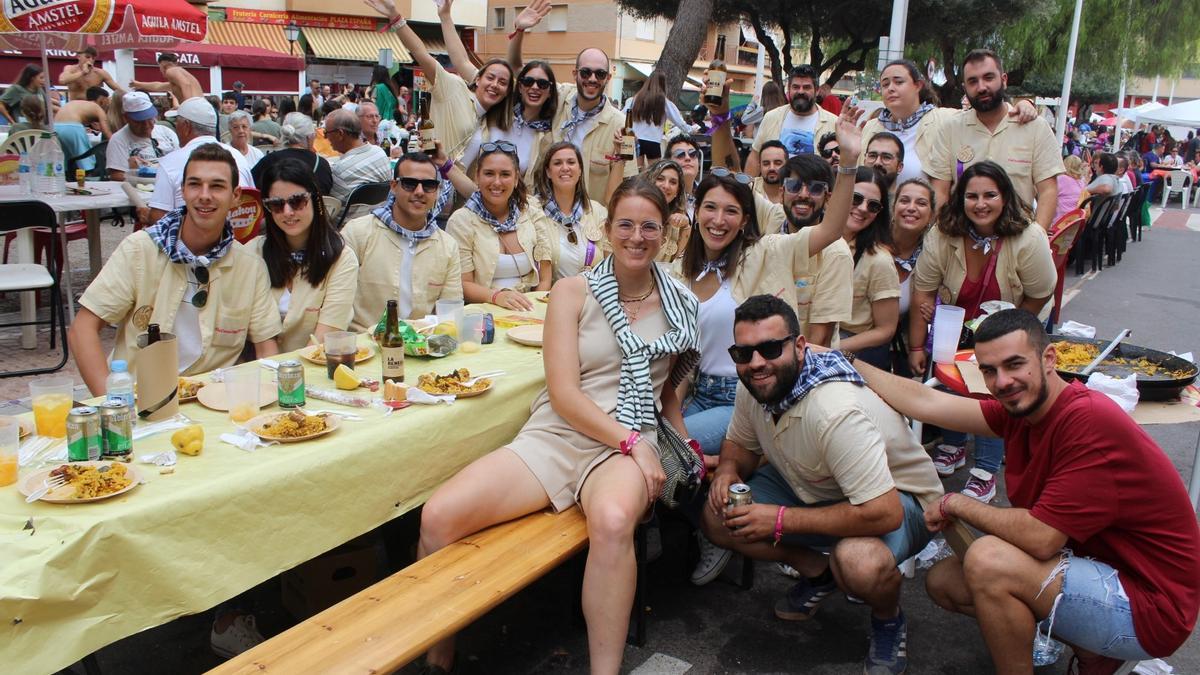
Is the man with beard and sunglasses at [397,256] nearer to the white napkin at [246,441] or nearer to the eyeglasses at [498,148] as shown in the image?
the eyeglasses at [498,148]

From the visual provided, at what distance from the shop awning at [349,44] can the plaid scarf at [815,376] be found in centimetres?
3776

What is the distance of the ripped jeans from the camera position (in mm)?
2807

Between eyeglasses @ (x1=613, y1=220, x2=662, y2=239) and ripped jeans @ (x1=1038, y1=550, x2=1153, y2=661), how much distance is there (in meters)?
1.79

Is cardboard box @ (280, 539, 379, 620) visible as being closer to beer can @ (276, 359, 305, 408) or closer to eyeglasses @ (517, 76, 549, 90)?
beer can @ (276, 359, 305, 408)

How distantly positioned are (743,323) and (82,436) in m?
2.08

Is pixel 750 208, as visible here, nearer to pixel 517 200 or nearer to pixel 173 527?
pixel 517 200

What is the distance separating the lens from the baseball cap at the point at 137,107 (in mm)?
8789

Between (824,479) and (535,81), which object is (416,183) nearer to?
(535,81)

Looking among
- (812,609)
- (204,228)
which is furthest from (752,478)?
(204,228)

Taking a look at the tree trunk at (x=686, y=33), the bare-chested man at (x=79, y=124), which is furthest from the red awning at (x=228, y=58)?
the tree trunk at (x=686, y=33)

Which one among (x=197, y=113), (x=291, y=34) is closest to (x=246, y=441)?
(x=197, y=113)

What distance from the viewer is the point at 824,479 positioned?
333 centimetres

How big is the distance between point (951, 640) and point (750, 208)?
202 cm

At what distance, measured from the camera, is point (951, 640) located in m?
3.63
